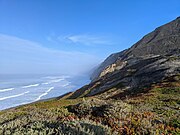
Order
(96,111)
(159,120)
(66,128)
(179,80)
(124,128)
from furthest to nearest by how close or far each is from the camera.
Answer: (179,80) < (96,111) < (159,120) < (124,128) < (66,128)

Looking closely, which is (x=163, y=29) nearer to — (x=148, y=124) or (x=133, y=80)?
(x=133, y=80)

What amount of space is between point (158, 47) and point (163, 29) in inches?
1297

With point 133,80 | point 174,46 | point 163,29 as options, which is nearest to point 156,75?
point 133,80

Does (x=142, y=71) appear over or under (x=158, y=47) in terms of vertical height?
under

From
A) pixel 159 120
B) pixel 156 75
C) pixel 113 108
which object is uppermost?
pixel 156 75

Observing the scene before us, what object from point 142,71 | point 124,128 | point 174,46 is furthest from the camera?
point 174,46

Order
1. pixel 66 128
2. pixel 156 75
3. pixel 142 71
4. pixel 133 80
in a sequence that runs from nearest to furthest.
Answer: pixel 66 128 < pixel 156 75 < pixel 133 80 < pixel 142 71

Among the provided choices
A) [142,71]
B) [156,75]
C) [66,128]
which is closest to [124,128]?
[66,128]

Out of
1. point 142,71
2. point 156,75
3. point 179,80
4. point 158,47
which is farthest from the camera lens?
point 158,47

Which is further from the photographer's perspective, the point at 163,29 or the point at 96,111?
the point at 163,29

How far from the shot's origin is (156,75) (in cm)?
4241

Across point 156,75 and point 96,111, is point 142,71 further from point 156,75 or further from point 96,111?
point 96,111

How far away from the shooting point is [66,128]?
7785 mm

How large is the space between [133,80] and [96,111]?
109 feet
